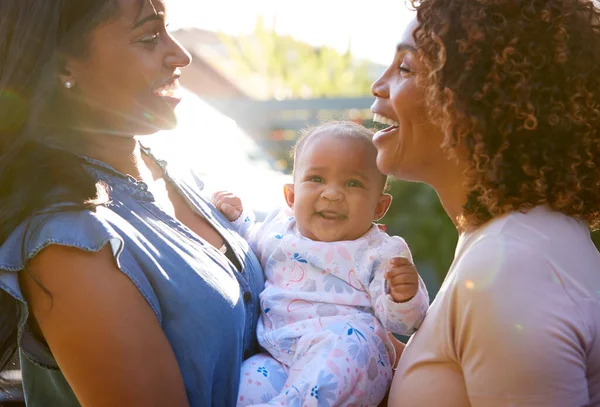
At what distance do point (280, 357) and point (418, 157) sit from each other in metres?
0.79

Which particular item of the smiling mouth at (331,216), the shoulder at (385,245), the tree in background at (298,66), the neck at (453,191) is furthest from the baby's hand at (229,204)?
the tree in background at (298,66)

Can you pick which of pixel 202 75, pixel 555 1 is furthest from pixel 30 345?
pixel 202 75

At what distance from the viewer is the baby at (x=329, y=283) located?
84.4 inches

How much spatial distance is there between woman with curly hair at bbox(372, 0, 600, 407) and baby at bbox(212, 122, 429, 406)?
21 centimetres

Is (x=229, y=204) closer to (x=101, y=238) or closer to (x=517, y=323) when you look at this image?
(x=101, y=238)

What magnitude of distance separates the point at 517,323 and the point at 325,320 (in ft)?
2.75

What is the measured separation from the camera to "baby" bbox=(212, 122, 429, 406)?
2145mm

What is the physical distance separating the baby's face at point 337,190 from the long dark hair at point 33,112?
846 mm

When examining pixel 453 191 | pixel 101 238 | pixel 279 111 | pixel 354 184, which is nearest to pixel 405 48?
pixel 453 191

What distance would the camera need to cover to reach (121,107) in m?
2.18

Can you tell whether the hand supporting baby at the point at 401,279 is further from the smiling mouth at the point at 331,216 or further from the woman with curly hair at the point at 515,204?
the smiling mouth at the point at 331,216

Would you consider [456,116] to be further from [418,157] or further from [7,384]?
[7,384]

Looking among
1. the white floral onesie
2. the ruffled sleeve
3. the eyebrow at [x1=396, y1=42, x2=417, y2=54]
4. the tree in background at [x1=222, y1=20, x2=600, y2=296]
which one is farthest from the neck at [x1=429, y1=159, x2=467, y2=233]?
the tree in background at [x1=222, y1=20, x2=600, y2=296]

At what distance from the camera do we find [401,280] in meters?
2.13
